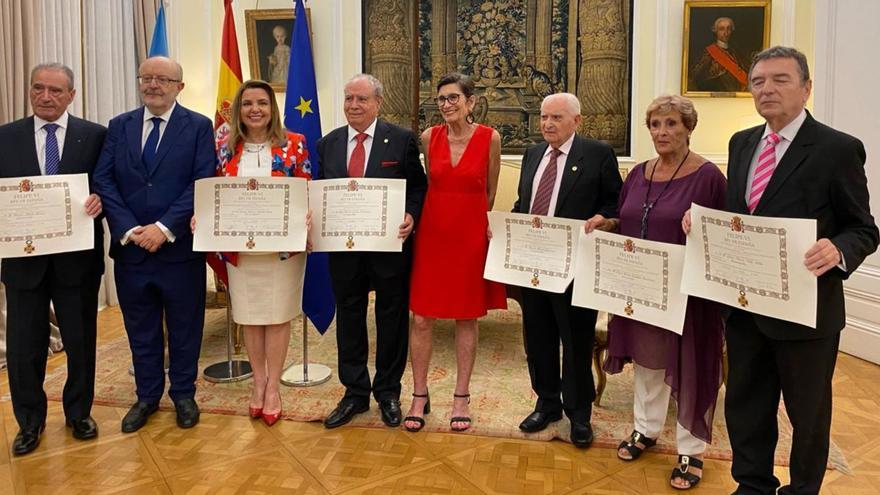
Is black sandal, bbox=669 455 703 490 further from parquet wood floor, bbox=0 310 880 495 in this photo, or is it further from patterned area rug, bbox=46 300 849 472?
patterned area rug, bbox=46 300 849 472

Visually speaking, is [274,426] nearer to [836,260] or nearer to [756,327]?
[756,327]

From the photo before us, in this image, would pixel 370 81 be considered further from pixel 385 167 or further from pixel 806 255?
→ pixel 806 255

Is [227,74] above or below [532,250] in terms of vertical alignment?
above

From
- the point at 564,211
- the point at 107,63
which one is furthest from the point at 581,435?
the point at 107,63

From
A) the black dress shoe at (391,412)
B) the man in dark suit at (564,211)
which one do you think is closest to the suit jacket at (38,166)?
the black dress shoe at (391,412)

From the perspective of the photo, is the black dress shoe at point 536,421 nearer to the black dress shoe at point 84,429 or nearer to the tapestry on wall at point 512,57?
the black dress shoe at point 84,429

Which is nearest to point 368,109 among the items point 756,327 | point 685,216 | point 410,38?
point 685,216

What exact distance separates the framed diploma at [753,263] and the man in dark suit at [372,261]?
1380 mm

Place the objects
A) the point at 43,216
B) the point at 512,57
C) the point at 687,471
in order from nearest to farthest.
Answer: the point at 687,471 → the point at 43,216 → the point at 512,57

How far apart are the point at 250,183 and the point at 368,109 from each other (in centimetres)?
68

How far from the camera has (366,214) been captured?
3197 millimetres

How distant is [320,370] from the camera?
14.6ft

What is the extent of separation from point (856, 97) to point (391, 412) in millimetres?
3946

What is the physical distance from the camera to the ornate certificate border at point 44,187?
298 cm
